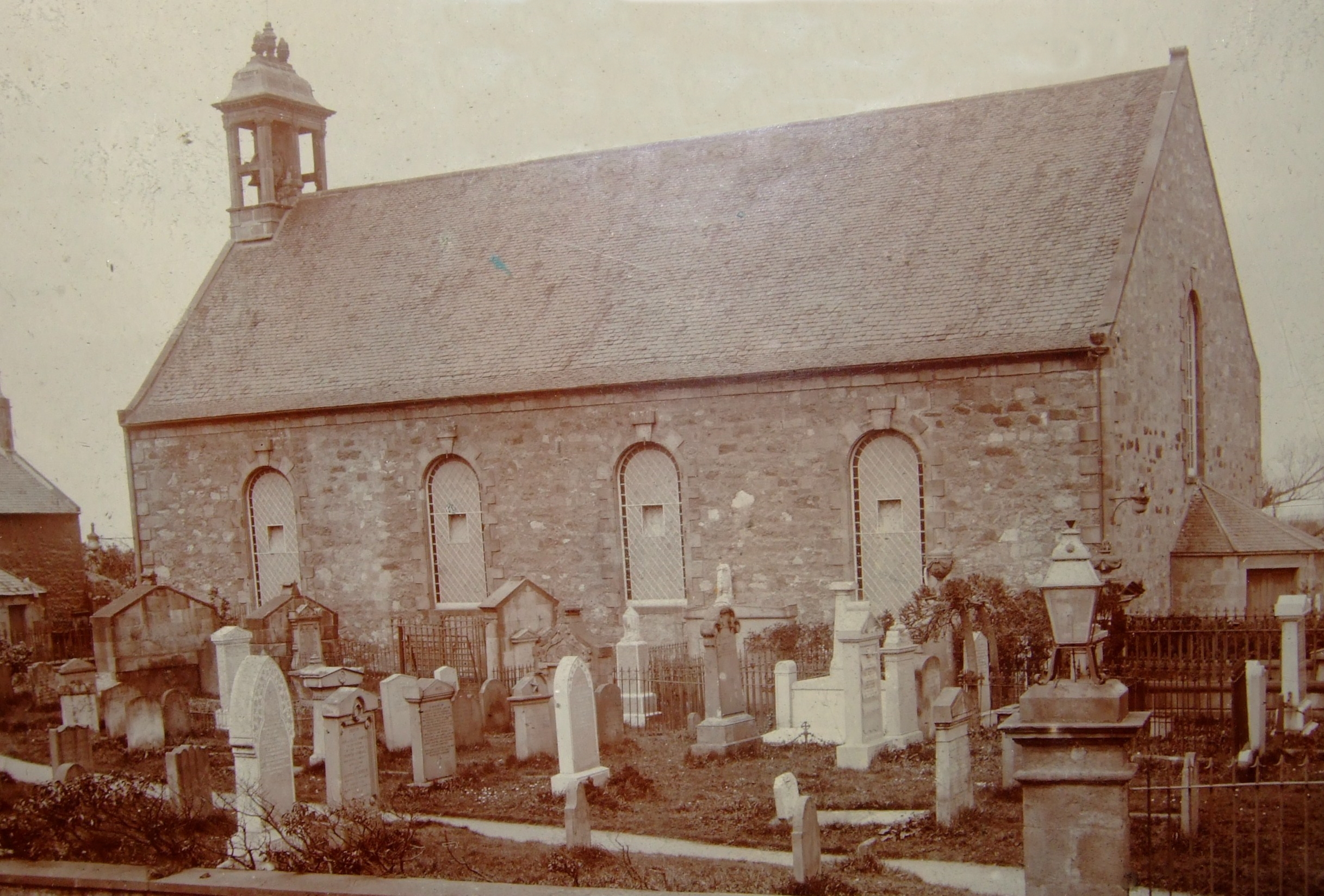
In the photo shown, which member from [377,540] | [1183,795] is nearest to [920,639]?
[1183,795]

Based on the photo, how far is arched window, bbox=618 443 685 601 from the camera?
21.2 m

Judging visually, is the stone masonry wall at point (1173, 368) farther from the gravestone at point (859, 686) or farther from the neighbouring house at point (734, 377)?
the gravestone at point (859, 686)

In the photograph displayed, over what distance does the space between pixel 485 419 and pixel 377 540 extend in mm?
3344

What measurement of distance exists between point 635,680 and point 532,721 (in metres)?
3.02

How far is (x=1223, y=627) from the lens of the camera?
49.8ft

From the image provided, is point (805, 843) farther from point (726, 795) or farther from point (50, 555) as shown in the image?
point (50, 555)

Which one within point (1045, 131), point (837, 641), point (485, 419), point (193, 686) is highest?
point (1045, 131)

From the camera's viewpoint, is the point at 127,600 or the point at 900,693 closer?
the point at 900,693

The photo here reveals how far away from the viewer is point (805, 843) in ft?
29.3

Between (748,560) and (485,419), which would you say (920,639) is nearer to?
(748,560)

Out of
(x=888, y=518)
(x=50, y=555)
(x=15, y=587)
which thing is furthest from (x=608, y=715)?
(x=50, y=555)

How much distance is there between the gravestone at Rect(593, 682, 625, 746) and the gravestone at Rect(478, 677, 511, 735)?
1.65 meters

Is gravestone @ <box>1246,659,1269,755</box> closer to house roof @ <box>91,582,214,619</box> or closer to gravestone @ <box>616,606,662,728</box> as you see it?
gravestone @ <box>616,606,662,728</box>

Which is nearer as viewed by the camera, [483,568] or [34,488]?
[483,568]
